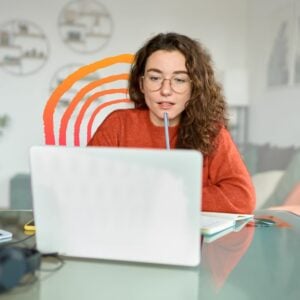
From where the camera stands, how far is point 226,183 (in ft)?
3.86

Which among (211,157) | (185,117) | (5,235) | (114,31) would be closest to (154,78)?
(185,117)

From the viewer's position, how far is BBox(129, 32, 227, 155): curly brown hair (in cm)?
124

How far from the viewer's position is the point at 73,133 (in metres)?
1.31

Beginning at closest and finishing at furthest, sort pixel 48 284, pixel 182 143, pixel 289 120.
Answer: pixel 48 284
pixel 182 143
pixel 289 120

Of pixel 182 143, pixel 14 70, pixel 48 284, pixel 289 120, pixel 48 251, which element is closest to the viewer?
pixel 48 284

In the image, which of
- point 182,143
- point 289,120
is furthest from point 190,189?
point 289,120

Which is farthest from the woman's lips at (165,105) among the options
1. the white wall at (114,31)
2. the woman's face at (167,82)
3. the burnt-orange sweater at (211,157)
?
the white wall at (114,31)

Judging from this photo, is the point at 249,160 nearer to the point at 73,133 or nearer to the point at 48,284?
the point at 73,133

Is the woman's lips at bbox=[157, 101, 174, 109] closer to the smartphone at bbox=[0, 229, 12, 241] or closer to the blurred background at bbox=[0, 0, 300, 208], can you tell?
the smartphone at bbox=[0, 229, 12, 241]

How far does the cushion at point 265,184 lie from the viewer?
291 cm

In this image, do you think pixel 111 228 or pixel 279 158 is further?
pixel 279 158

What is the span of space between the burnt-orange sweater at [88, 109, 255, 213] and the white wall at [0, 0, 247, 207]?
2490mm

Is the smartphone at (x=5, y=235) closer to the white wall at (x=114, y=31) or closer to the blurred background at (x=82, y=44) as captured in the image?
the blurred background at (x=82, y=44)

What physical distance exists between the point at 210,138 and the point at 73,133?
0.39m
